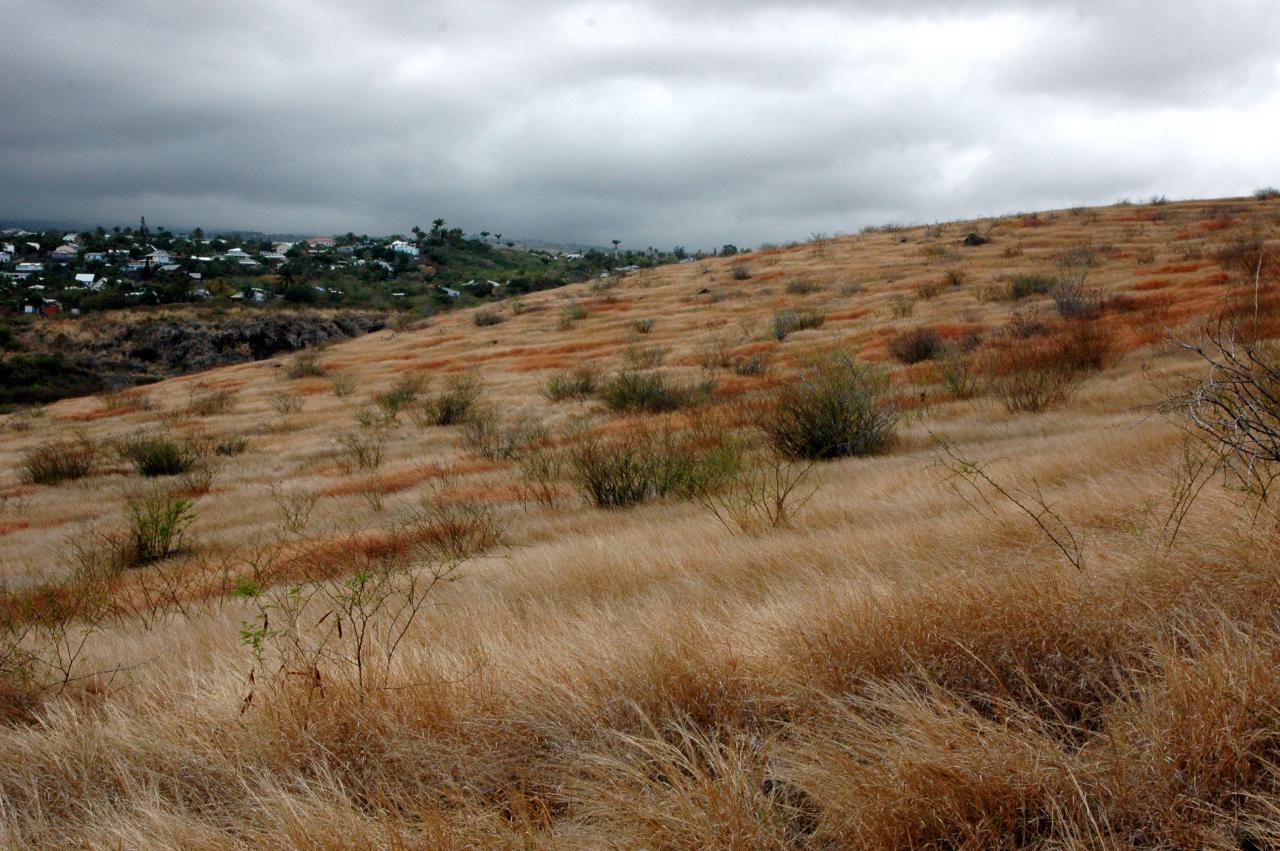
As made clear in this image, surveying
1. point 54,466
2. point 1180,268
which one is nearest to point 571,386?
point 54,466

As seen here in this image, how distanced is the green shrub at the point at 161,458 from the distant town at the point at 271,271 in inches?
1836

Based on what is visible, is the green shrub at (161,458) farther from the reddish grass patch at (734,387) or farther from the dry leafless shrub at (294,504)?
the reddish grass patch at (734,387)

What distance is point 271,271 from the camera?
82.8m

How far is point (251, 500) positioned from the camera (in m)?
12.7

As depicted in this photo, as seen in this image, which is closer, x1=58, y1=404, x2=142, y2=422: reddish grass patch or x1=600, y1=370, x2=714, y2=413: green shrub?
x1=600, y1=370, x2=714, y2=413: green shrub

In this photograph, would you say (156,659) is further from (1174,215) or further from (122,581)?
(1174,215)

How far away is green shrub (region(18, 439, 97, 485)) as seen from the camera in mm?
16156

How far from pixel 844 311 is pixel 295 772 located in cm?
2748

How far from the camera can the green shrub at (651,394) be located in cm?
1748

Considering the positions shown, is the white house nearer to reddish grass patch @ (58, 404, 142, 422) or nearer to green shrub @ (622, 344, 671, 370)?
reddish grass patch @ (58, 404, 142, 422)

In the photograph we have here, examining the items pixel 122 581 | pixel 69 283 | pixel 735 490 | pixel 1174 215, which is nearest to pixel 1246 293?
pixel 735 490

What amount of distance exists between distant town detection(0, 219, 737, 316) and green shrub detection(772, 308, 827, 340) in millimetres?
41347

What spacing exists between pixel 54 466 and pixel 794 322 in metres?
21.8

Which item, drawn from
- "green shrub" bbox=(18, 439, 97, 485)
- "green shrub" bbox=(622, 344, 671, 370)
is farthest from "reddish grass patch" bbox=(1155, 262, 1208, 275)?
"green shrub" bbox=(18, 439, 97, 485)
